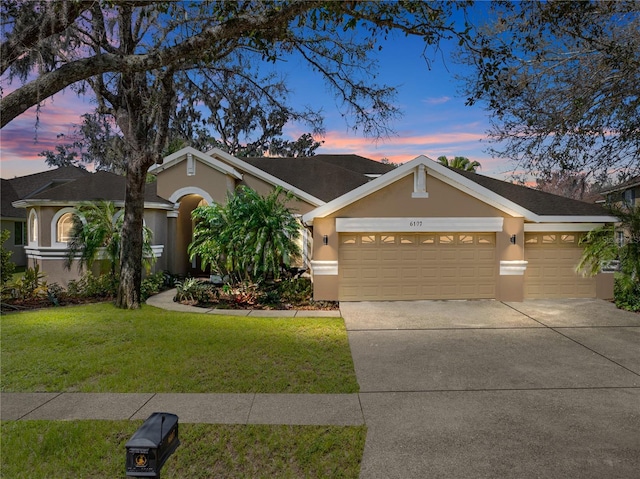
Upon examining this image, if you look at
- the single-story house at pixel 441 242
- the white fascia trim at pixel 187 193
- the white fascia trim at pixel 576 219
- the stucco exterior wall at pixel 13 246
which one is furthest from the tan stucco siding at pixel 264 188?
the stucco exterior wall at pixel 13 246

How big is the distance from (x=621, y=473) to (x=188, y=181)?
1561 centimetres

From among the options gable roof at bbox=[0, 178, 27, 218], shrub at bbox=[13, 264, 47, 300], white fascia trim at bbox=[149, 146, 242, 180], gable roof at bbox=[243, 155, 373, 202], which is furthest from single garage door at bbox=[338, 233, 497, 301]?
gable roof at bbox=[0, 178, 27, 218]

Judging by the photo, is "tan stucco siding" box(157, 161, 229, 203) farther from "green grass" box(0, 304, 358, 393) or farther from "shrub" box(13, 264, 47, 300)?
"green grass" box(0, 304, 358, 393)

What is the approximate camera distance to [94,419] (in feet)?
16.4

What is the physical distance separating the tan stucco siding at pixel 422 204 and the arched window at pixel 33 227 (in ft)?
36.8

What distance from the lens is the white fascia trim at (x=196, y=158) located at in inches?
637

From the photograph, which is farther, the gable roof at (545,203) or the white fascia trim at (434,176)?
the gable roof at (545,203)

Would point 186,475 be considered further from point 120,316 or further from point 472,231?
point 472,231

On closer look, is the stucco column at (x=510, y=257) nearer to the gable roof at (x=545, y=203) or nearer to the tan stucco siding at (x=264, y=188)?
the gable roof at (x=545, y=203)

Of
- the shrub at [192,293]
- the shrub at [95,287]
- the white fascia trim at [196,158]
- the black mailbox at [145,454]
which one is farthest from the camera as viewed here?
the white fascia trim at [196,158]

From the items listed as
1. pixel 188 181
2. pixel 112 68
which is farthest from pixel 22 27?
pixel 188 181

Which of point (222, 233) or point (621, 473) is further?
point (222, 233)

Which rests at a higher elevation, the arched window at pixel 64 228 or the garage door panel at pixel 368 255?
the arched window at pixel 64 228

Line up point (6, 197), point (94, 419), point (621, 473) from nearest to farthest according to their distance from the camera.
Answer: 1. point (621, 473)
2. point (94, 419)
3. point (6, 197)
